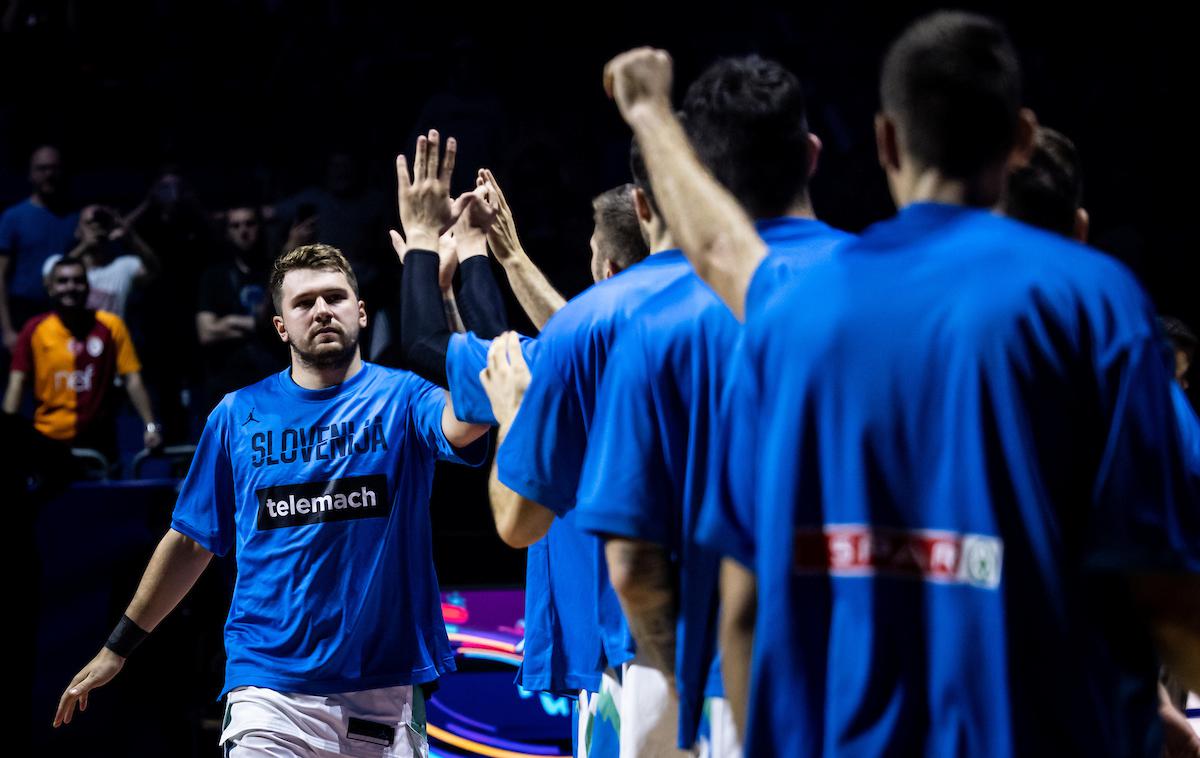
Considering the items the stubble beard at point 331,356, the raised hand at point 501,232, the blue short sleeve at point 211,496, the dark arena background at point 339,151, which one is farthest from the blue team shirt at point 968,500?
the dark arena background at point 339,151

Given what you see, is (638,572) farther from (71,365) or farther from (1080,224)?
(71,365)

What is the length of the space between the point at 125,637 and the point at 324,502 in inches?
33.1

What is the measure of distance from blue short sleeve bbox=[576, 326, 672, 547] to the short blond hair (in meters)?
2.35

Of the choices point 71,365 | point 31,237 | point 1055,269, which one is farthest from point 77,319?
point 1055,269

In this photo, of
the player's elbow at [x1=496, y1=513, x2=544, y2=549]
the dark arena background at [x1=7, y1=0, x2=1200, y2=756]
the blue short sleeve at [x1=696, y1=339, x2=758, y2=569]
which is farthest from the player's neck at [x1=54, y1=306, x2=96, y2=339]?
the blue short sleeve at [x1=696, y1=339, x2=758, y2=569]

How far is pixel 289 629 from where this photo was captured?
13.5 feet

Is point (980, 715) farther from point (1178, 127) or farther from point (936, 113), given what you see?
point (1178, 127)

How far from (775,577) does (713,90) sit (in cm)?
89

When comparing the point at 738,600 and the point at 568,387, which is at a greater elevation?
the point at 568,387

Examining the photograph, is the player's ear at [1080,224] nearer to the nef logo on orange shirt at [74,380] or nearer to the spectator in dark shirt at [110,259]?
the nef logo on orange shirt at [74,380]

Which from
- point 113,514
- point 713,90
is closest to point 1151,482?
point 713,90

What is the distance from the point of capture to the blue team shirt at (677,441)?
2191 millimetres

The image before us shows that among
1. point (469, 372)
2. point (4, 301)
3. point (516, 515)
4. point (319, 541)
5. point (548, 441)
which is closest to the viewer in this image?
point (548, 441)

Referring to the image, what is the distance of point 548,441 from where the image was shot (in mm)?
2590
